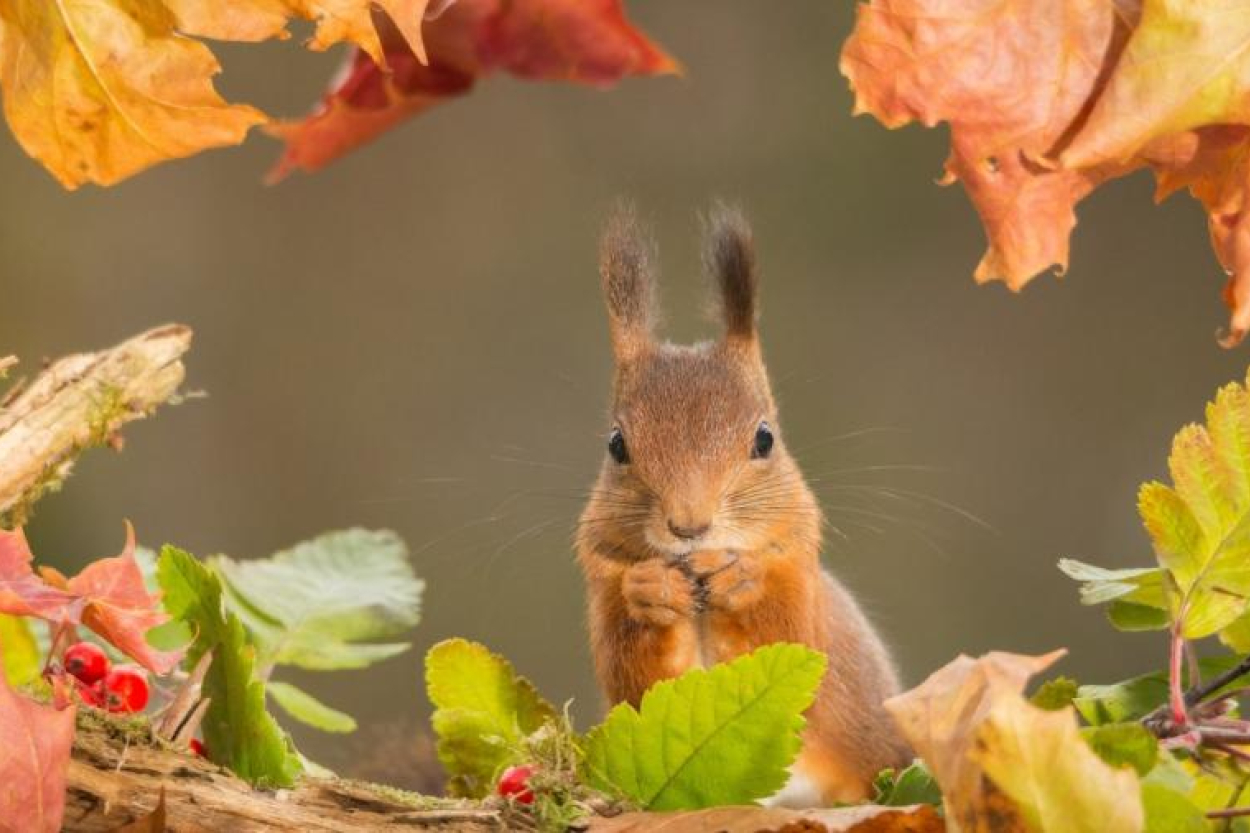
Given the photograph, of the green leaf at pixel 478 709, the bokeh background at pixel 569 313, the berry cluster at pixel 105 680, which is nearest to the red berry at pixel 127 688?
the berry cluster at pixel 105 680

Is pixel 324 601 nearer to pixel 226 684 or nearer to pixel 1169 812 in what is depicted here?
pixel 226 684

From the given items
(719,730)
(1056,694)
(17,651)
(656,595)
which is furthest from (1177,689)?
(17,651)

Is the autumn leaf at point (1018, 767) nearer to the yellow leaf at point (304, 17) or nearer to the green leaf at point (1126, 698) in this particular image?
the green leaf at point (1126, 698)

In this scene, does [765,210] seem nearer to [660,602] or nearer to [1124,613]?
[660,602]

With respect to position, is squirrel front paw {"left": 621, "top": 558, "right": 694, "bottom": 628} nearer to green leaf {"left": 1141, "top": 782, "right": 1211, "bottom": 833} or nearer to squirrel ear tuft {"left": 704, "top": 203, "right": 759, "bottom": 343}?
squirrel ear tuft {"left": 704, "top": 203, "right": 759, "bottom": 343}

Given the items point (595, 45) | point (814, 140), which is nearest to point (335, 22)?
point (595, 45)

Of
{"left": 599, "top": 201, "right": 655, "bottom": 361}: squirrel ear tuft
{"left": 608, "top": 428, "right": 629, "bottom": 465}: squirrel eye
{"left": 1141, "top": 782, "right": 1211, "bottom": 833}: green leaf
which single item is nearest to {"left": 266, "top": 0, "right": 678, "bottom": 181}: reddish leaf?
{"left": 599, "top": 201, "right": 655, "bottom": 361}: squirrel ear tuft
